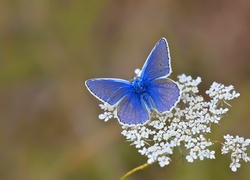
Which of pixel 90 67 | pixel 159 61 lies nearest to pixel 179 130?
pixel 159 61

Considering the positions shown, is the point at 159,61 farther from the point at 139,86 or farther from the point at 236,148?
the point at 236,148

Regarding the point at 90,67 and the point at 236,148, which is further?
the point at 90,67

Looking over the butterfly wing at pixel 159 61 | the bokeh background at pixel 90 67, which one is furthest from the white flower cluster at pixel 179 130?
the bokeh background at pixel 90 67

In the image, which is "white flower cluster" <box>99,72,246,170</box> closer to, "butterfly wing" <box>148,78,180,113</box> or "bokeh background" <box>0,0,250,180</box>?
"butterfly wing" <box>148,78,180,113</box>

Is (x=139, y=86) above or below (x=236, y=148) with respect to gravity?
above

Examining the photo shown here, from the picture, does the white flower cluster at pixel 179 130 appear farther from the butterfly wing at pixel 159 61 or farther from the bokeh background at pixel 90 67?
the bokeh background at pixel 90 67

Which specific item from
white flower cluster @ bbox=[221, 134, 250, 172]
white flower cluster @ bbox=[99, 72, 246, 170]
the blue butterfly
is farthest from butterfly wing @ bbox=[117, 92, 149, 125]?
white flower cluster @ bbox=[221, 134, 250, 172]
